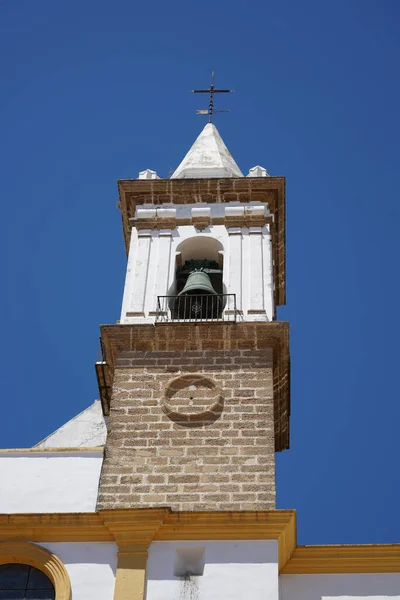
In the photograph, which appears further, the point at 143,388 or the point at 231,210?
the point at 231,210

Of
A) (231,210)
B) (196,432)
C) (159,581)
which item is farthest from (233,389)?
(231,210)

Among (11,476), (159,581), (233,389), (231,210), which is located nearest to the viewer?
(159,581)

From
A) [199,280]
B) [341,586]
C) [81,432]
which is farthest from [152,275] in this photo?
[341,586]

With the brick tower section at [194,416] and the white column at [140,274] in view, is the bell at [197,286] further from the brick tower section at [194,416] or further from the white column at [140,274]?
the brick tower section at [194,416]

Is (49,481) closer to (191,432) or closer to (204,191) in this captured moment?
(191,432)

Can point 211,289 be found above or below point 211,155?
below

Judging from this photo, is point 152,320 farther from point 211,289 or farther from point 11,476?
point 11,476

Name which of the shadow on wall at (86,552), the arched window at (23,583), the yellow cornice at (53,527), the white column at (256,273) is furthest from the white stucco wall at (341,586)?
the white column at (256,273)

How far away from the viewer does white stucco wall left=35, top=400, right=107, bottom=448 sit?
82.9 feet

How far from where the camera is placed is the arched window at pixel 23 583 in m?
17.1

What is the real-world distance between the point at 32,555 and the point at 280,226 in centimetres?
1044

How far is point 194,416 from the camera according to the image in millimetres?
19484

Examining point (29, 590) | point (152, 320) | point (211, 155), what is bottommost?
point (29, 590)

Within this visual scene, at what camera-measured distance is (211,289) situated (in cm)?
2292
